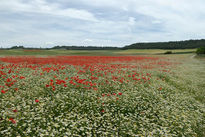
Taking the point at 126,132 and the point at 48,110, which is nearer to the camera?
the point at 126,132

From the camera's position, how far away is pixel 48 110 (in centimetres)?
573

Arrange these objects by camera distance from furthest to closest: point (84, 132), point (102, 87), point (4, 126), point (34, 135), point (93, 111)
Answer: point (102, 87) < point (93, 111) < point (84, 132) < point (4, 126) < point (34, 135)

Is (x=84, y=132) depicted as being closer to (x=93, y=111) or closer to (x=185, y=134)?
(x=93, y=111)

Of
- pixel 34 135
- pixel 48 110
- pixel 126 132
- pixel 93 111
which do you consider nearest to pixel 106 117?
pixel 93 111

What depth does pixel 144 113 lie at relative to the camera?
636 centimetres

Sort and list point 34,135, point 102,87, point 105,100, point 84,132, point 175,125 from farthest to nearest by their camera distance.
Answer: point 102,87 < point 105,100 < point 175,125 < point 84,132 < point 34,135

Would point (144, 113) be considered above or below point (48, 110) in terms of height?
below

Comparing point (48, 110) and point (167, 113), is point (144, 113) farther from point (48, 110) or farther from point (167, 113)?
point (48, 110)

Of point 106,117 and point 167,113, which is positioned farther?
point 167,113

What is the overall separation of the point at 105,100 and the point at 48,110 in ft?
9.02

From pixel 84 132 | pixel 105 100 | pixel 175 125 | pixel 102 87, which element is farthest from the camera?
pixel 102 87

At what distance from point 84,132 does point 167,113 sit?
3.86 meters

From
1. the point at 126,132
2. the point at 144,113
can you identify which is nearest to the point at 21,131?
the point at 126,132

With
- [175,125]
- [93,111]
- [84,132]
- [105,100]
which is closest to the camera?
[84,132]
